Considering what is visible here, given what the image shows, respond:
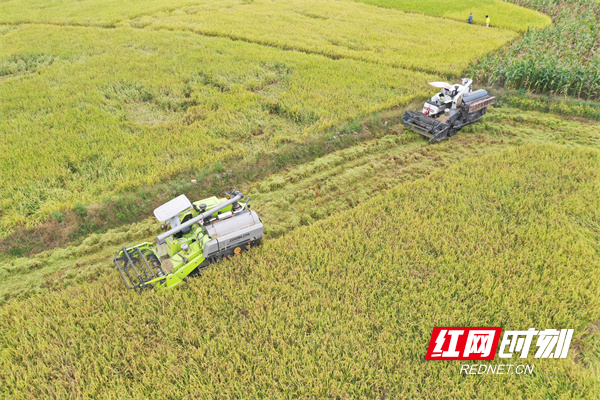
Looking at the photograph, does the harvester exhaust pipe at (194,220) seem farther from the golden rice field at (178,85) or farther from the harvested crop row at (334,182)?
the golden rice field at (178,85)

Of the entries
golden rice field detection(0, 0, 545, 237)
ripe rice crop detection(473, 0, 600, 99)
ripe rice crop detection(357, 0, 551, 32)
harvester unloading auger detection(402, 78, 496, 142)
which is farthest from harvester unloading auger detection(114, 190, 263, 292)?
ripe rice crop detection(357, 0, 551, 32)

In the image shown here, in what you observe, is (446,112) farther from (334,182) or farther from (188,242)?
(188,242)

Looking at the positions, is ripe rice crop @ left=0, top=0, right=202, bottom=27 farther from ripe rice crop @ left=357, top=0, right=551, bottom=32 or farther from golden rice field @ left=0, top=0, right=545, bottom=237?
ripe rice crop @ left=357, top=0, right=551, bottom=32

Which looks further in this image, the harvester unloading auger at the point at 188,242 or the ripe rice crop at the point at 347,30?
the ripe rice crop at the point at 347,30

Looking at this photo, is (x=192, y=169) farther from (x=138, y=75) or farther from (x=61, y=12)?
(x=61, y=12)

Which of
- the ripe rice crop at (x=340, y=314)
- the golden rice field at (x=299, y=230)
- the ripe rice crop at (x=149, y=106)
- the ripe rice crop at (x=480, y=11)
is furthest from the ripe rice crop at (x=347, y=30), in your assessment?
the ripe rice crop at (x=340, y=314)

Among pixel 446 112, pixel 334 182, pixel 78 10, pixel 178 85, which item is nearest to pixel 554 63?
pixel 446 112
